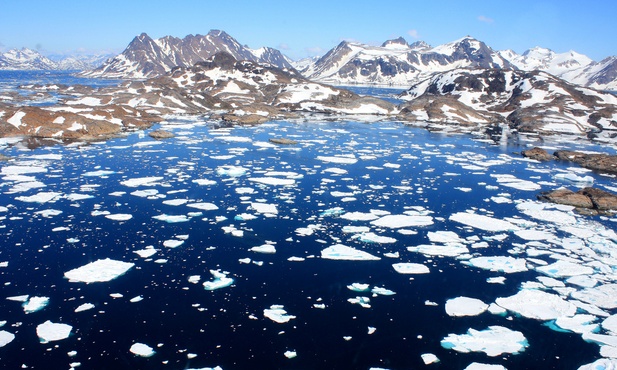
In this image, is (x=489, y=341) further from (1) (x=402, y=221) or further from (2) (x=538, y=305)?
(1) (x=402, y=221)

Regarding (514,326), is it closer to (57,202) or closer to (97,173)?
(57,202)

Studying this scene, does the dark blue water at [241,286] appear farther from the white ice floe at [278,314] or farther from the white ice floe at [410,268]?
the white ice floe at [410,268]

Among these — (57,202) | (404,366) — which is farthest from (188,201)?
(404,366)

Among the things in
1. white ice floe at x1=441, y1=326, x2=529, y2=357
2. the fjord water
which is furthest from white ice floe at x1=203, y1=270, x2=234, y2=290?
white ice floe at x1=441, y1=326, x2=529, y2=357

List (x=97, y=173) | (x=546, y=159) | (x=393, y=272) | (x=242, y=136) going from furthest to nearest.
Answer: (x=242, y=136) → (x=546, y=159) → (x=97, y=173) → (x=393, y=272)

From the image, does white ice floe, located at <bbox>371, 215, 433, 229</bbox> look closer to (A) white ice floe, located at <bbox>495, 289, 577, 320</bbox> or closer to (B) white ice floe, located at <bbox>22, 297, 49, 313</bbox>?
(A) white ice floe, located at <bbox>495, 289, 577, 320</bbox>

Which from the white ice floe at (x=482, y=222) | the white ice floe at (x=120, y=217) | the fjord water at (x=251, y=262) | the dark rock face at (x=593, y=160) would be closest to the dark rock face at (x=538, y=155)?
the dark rock face at (x=593, y=160)
